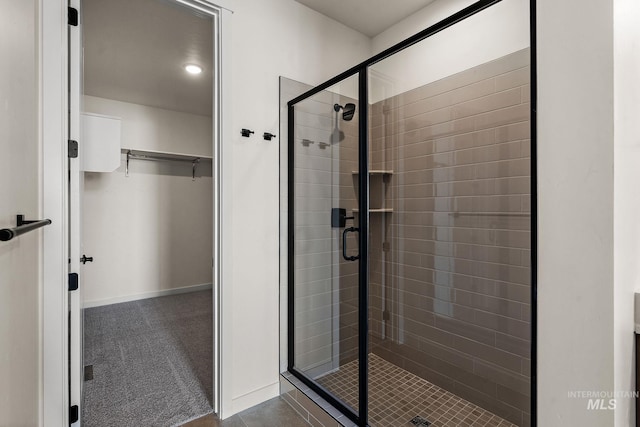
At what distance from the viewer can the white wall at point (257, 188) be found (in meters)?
1.91

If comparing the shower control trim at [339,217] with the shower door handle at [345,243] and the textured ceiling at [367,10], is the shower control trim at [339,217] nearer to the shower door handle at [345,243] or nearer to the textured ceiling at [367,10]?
the shower door handle at [345,243]

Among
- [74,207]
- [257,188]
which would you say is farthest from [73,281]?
[257,188]

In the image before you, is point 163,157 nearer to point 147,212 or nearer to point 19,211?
point 147,212

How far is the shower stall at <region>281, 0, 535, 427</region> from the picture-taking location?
1.40 meters

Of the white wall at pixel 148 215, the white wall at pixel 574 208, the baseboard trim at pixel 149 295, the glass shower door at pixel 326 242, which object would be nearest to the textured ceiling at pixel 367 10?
the glass shower door at pixel 326 242

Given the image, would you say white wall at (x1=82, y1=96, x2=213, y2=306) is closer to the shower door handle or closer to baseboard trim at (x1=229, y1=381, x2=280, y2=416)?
baseboard trim at (x1=229, y1=381, x2=280, y2=416)

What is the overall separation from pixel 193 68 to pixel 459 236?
2.99 m

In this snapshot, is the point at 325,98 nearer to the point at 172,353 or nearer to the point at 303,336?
the point at 303,336

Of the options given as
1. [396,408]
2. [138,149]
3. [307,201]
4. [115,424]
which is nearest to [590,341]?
[396,408]

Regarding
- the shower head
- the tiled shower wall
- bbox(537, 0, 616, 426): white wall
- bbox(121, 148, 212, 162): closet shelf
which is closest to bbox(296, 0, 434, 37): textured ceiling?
the shower head

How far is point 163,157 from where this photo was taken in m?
4.34

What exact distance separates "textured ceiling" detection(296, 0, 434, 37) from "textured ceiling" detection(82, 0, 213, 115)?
0.87 metres

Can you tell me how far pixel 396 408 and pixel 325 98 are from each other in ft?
6.03

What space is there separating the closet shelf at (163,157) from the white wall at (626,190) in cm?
386
